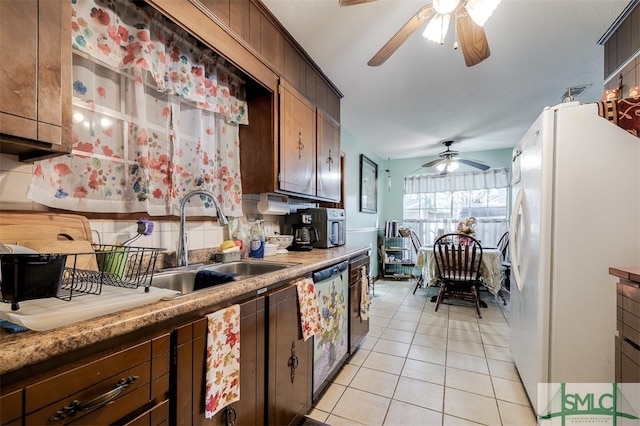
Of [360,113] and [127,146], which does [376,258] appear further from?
[127,146]

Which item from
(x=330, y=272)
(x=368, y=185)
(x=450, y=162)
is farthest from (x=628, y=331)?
(x=368, y=185)

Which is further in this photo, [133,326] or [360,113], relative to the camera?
[360,113]

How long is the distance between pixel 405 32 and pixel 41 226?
5.94ft

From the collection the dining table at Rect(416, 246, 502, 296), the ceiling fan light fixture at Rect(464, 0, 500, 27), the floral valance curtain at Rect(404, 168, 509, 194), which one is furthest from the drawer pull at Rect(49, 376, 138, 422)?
the floral valance curtain at Rect(404, 168, 509, 194)

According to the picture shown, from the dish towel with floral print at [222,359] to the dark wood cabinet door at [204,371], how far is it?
0.8 inches

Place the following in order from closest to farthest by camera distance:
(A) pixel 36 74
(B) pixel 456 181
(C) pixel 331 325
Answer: (A) pixel 36 74
(C) pixel 331 325
(B) pixel 456 181

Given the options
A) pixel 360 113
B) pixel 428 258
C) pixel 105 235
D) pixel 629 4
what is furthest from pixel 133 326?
pixel 428 258

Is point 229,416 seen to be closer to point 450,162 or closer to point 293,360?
point 293,360

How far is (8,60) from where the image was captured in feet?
2.16

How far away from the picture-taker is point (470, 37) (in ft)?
4.74

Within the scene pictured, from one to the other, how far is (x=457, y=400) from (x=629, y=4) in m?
2.55

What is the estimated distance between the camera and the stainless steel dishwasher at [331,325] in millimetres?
1619

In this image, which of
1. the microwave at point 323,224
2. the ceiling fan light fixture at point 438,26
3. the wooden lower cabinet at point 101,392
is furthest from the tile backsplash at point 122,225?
the ceiling fan light fixture at point 438,26

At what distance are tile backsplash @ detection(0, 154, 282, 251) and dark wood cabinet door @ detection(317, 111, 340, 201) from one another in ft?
→ 2.09
